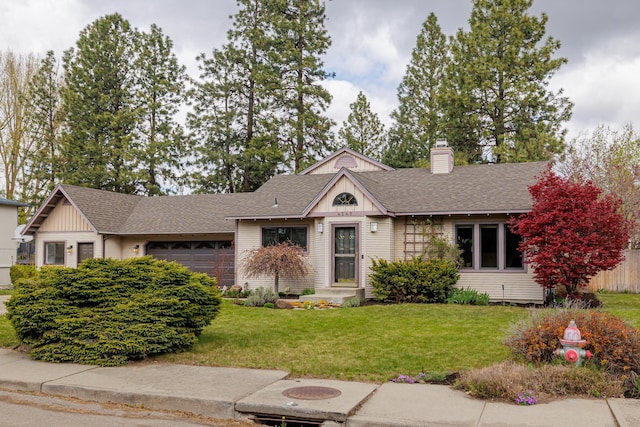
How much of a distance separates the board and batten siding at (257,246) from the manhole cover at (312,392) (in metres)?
12.8

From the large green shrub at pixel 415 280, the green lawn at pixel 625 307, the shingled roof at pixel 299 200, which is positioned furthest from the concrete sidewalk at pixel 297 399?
the shingled roof at pixel 299 200

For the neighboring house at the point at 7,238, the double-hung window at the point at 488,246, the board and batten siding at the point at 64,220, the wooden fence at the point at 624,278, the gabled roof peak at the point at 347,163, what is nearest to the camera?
the double-hung window at the point at 488,246

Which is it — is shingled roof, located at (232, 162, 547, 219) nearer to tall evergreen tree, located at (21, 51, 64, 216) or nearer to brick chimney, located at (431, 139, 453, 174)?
brick chimney, located at (431, 139, 453, 174)

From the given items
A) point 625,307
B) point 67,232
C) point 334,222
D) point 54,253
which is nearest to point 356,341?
point 334,222

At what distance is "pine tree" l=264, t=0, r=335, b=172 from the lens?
1371 inches

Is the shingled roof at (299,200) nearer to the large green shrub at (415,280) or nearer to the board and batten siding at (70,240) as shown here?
the board and batten siding at (70,240)

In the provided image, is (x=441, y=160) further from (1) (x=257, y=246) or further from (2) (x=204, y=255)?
(2) (x=204, y=255)

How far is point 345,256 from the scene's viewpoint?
1881 centimetres

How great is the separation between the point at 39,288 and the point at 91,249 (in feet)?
49.8

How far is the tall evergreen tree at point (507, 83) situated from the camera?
98.3 ft

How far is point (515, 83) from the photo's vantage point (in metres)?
30.5

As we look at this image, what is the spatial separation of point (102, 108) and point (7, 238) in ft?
37.0

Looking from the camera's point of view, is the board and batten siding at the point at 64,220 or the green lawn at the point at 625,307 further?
the board and batten siding at the point at 64,220

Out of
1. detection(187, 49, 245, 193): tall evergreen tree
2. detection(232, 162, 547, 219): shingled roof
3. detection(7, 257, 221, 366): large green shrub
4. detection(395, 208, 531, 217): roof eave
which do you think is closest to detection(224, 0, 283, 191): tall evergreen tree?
detection(187, 49, 245, 193): tall evergreen tree
